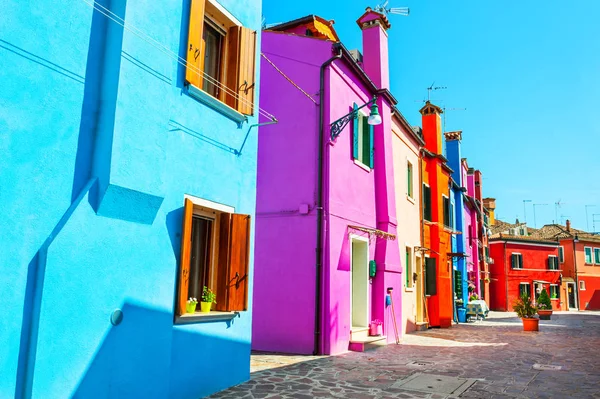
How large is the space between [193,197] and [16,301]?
265 cm

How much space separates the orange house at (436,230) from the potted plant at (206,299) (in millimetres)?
12940

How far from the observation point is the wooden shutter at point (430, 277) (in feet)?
61.2

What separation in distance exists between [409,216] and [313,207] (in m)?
7.52

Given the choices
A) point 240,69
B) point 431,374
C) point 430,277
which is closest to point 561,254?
point 430,277

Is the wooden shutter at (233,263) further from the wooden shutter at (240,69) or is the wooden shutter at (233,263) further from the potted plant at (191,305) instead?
the wooden shutter at (240,69)

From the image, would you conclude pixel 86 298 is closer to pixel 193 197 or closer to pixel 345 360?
pixel 193 197

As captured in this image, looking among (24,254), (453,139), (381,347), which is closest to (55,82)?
(24,254)

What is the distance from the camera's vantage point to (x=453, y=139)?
91.4ft

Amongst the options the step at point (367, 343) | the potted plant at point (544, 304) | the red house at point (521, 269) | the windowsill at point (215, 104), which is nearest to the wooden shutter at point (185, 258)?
the windowsill at point (215, 104)

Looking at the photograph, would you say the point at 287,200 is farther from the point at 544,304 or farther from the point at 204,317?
the point at 544,304

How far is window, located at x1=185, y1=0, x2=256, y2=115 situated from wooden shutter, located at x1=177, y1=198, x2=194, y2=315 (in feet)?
6.42

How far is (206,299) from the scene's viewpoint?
6.76 meters

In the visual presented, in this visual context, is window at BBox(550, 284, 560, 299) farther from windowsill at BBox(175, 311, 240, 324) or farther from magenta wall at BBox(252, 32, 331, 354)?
windowsill at BBox(175, 311, 240, 324)

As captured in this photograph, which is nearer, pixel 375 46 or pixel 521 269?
pixel 375 46
